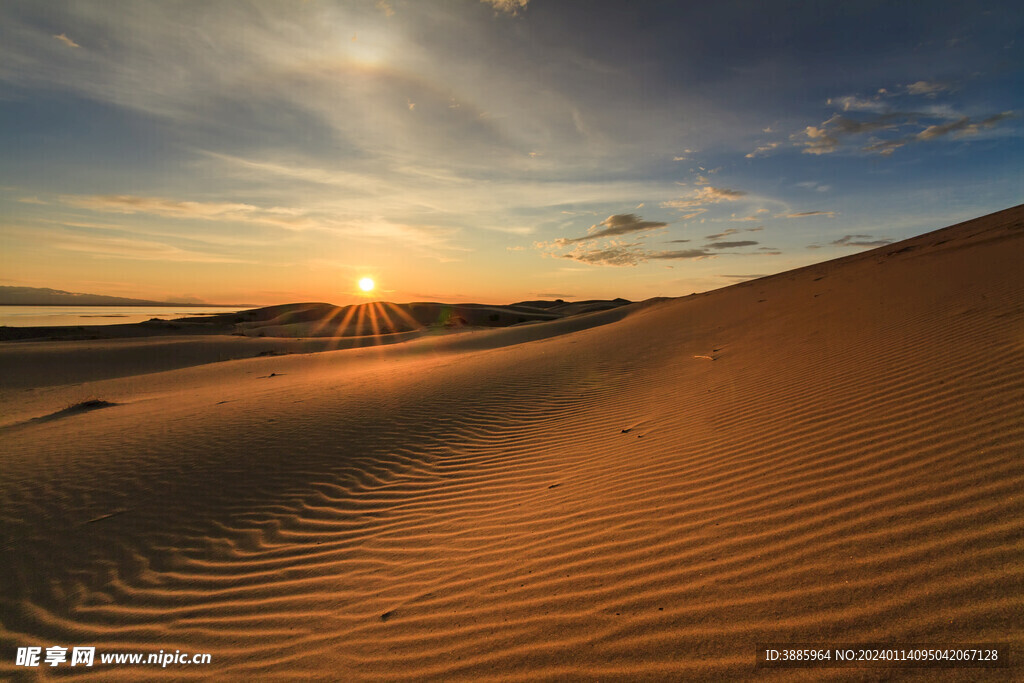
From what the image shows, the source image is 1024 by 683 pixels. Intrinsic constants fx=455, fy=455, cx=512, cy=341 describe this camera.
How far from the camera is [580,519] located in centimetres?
387

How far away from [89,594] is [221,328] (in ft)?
155

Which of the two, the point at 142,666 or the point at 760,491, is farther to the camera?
the point at 760,491

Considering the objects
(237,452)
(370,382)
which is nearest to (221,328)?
(370,382)

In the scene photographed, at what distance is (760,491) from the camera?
3.58m

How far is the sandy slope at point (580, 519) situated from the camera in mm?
2424

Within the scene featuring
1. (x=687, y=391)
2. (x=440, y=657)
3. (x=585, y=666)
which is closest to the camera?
(x=585, y=666)

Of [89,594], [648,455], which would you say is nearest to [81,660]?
[89,594]

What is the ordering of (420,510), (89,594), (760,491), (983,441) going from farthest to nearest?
(420,510) < (89,594) < (760,491) < (983,441)

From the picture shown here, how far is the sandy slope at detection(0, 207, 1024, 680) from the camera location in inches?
95.4

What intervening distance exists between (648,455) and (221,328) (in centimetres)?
4905

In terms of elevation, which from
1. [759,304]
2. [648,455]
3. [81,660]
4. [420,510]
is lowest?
[81,660]

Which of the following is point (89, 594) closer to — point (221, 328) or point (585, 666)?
point (585, 666)

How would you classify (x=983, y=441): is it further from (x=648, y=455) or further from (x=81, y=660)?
(x=81, y=660)

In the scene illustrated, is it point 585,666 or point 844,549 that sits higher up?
point 844,549
